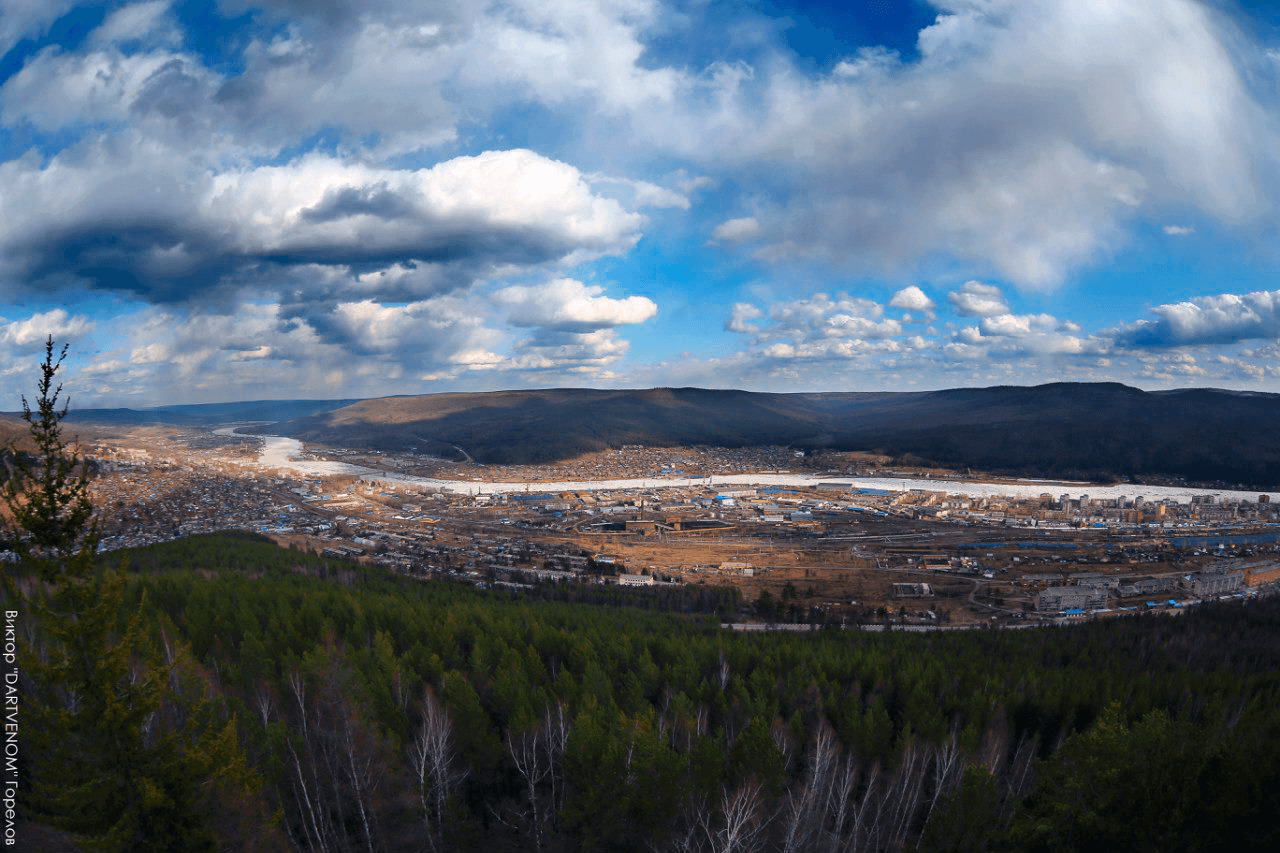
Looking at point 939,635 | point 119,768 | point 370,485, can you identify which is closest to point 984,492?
point 939,635

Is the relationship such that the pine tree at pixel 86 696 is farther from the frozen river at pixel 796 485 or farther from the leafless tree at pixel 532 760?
the frozen river at pixel 796 485

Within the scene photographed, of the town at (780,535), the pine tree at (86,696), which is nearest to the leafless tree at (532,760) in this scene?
the pine tree at (86,696)

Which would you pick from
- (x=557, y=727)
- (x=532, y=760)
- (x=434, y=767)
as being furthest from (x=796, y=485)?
(x=434, y=767)

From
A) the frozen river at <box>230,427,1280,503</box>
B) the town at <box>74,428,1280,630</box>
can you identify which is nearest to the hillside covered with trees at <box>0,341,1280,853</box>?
the town at <box>74,428,1280,630</box>

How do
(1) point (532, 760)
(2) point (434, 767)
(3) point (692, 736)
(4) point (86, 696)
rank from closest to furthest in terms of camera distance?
1. (4) point (86, 696)
2. (2) point (434, 767)
3. (1) point (532, 760)
4. (3) point (692, 736)

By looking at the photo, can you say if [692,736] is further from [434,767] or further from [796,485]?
[796,485]

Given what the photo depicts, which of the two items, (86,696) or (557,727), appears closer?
(86,696)

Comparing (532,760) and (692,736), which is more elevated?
(692,736)
